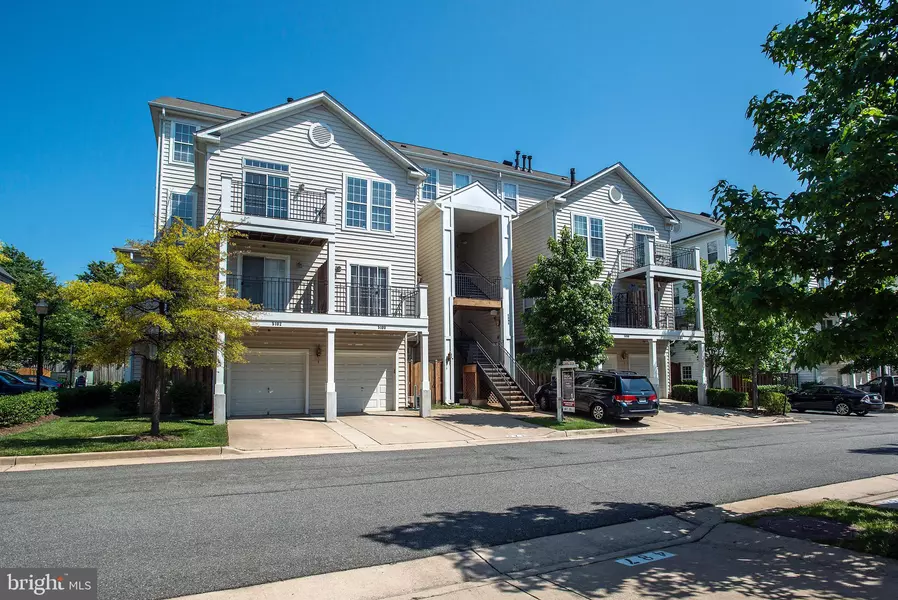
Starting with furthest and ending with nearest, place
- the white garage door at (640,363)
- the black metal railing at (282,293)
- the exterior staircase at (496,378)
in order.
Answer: the white garage door at (640,363) → the exterior staircase at (496,378) → the black metal railing at (282,293)

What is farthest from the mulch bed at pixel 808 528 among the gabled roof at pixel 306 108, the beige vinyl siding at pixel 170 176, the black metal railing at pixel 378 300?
the beige vinyl siding at pixel 170 176

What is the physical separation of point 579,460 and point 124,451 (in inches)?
367

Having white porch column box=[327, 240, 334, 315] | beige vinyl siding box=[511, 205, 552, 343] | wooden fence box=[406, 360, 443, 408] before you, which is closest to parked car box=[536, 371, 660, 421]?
wooden fence box=[406, 360, 443, 408]

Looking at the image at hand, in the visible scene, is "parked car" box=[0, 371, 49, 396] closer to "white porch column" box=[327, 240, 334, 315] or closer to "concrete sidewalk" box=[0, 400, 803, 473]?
"concrete sidewalk" box=[0, 400, 803, 473]

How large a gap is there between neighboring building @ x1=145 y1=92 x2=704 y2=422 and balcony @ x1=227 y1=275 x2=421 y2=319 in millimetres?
52

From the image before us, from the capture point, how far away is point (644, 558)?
6.15 m

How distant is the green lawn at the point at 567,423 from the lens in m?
18.1

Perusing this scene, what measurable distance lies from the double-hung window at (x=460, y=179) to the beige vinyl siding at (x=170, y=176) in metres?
11.8

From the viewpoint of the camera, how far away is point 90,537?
6.42 m

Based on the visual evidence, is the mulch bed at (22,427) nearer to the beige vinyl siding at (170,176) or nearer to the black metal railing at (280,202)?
the beige vinyl siding at (170,176)

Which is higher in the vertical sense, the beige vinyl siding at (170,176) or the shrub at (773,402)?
the beige vinyl siding at (170,176)

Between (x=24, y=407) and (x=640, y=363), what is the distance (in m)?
24.8

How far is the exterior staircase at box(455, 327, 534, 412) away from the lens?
2225 centimetres

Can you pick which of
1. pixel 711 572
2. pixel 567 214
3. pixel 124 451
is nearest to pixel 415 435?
pixel 124 451
